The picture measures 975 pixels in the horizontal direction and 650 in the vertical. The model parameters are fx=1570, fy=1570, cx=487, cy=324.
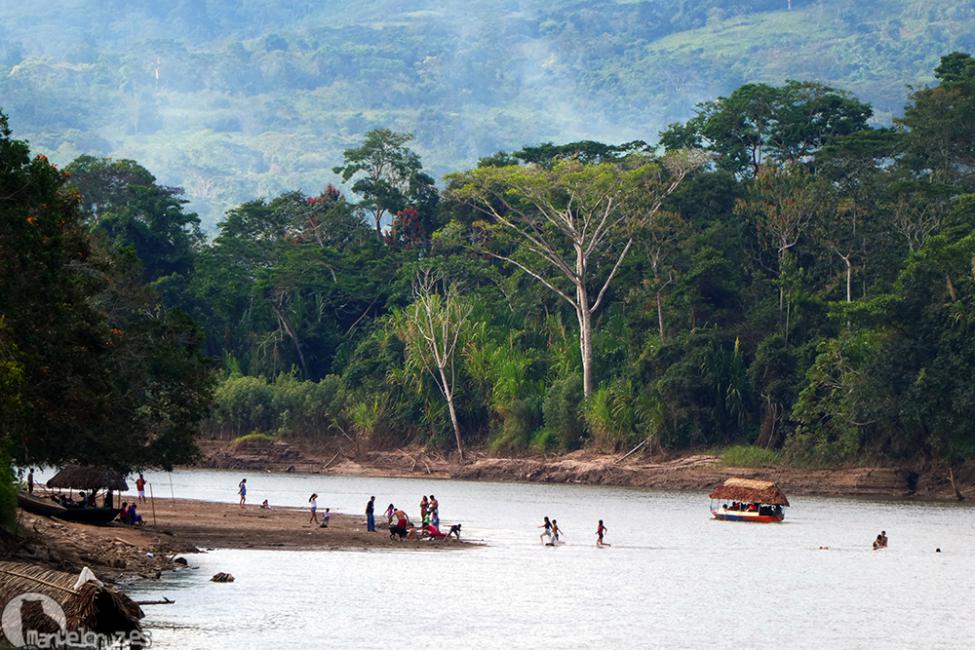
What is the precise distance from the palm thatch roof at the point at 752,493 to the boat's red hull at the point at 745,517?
0.76m

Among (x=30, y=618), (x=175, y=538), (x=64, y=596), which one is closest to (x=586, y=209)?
(x=175, y=538)

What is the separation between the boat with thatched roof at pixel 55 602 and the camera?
86.4 ft

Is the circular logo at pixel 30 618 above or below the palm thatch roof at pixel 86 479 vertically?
below

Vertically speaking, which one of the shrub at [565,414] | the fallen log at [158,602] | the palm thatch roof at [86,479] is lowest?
the fallen log at [158,602]

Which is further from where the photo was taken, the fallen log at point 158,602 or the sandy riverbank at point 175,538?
the sandy riverbank at point 175,538

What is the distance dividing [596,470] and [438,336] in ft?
47.5

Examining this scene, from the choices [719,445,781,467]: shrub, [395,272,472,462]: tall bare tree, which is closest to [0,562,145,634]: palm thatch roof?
[719,445,781,467]: shrub

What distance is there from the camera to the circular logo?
2636 centimetres

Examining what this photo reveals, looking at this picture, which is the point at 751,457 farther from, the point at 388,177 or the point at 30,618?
the point at 30,618

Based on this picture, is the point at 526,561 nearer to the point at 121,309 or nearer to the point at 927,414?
the point at 121,309

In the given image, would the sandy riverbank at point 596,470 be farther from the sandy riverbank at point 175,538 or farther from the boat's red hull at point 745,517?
the sandy riverbank at point 175,538

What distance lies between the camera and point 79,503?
153 ft

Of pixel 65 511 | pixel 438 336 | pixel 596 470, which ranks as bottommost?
pixel 596 470

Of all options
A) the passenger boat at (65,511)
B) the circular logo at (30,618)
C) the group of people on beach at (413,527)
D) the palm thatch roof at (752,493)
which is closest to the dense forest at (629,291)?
the group of people on beach at (413,527)
